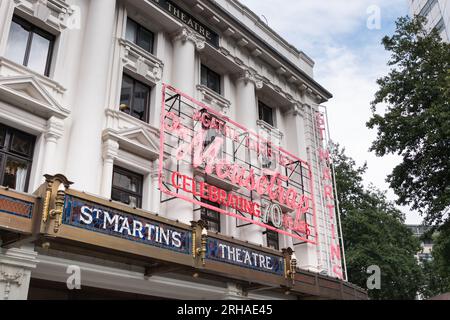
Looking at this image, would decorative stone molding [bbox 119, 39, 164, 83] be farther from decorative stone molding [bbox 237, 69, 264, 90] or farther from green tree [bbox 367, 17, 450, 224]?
green tree [bbox 367, 17, 450, 224]

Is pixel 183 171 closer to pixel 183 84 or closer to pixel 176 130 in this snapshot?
pixel 176 130

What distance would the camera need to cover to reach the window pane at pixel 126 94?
45.2 feet

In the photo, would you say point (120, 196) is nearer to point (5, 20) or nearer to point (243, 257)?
point (243, 257)

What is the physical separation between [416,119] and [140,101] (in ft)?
40.9

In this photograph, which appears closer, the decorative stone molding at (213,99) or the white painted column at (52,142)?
the white painted column at (52,142)

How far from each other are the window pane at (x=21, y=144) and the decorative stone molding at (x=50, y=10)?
11.4ft

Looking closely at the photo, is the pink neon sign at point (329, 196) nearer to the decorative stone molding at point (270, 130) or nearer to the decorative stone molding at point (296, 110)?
the decorative stone molding at point (296, 110)

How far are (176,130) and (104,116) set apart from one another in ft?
7.40

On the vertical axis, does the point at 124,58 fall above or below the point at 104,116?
above

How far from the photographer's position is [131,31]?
15320 millimetres

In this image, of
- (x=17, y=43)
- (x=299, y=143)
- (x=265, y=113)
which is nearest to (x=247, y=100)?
(x=265, y=113)

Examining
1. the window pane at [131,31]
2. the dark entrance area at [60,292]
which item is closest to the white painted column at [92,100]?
the window pane at [131,31]
